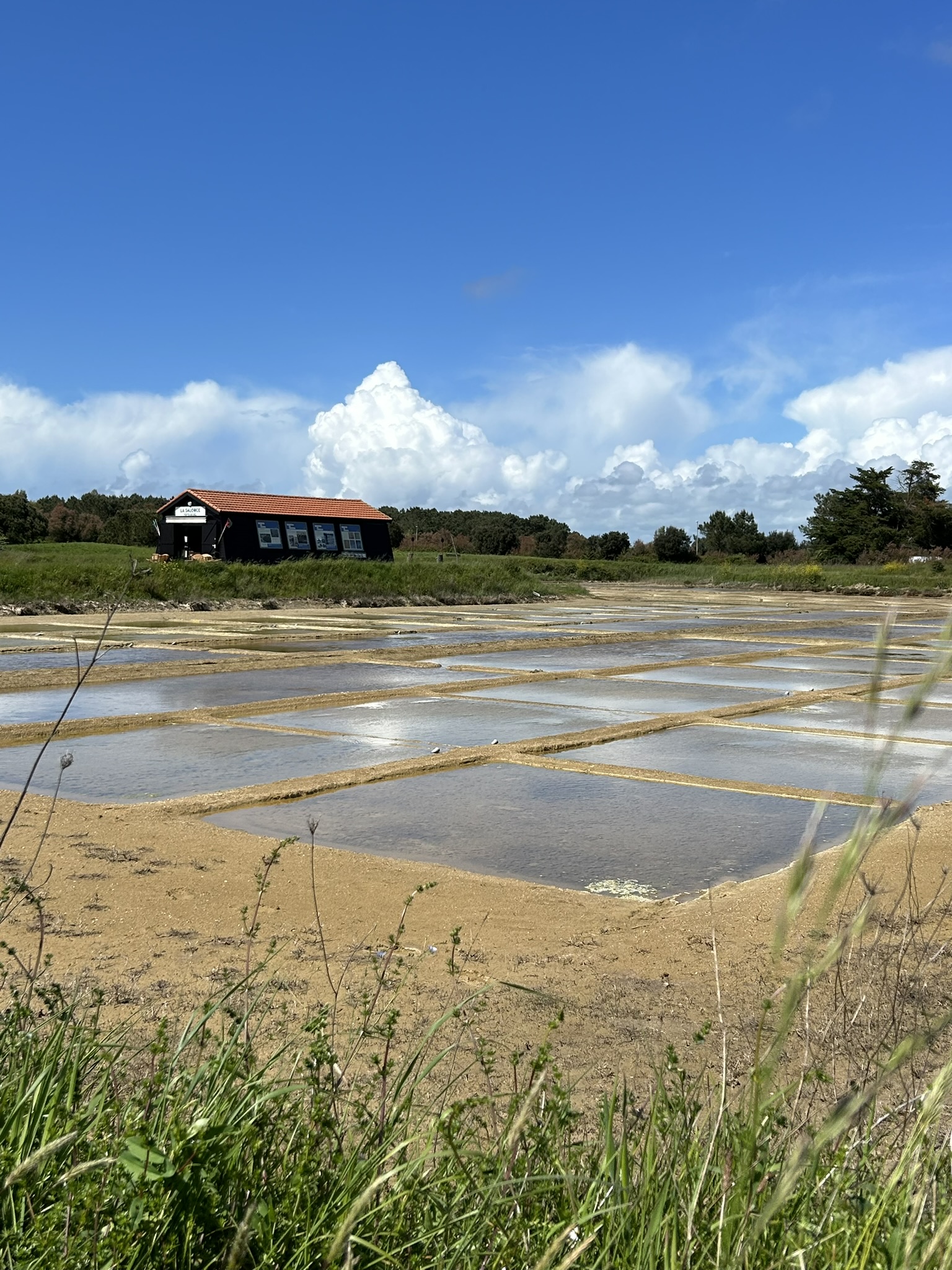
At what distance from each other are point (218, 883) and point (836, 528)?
6459 centimetres

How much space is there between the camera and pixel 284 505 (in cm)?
4850

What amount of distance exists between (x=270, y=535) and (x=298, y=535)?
142cm

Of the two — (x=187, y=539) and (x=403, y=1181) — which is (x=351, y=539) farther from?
(x=403, y=1181)

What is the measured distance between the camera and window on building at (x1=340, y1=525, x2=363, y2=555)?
4988cm

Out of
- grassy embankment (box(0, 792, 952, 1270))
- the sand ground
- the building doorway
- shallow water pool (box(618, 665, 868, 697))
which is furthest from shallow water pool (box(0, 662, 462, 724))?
the building doorway

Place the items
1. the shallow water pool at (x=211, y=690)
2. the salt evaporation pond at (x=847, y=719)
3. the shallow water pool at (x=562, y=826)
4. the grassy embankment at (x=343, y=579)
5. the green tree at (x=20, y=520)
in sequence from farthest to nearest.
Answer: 1. the green tree at (x=20, y=520)
2. the grassy embankment at (x=343, y=579)
3. the shallow water pool at (x=211, y=690)
4. the salt evaporation pond at (x=847, y=719)
5. the shallow water pool at (x=562, y=826)

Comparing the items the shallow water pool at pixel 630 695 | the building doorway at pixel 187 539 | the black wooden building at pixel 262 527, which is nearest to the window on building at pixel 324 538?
the black wooden building at pixel 262 527

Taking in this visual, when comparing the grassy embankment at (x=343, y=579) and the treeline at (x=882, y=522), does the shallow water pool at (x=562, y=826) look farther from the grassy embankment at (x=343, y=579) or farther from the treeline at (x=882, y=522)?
the treeline at (x=882, y=522)

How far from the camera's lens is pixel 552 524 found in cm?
9406

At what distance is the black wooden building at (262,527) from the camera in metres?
45.8

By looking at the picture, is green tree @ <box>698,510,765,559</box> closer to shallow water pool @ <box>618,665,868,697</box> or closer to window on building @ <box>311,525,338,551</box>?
window on building @ <box>311,525,338,551</box>

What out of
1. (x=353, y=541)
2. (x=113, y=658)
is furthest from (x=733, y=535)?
(x=113, y=658)

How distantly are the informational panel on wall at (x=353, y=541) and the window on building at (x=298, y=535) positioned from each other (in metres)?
1.66

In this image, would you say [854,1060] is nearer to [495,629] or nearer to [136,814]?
[136,814]
